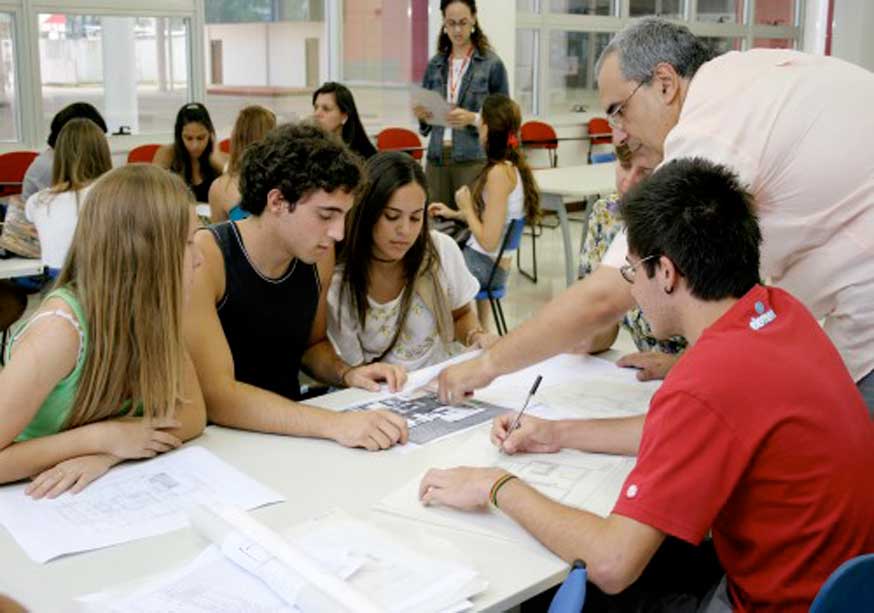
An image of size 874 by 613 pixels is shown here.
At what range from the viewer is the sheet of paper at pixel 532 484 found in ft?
5.12

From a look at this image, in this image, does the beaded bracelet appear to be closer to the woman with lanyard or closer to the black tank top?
the black tank top

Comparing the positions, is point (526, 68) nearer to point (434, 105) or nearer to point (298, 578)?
point (434, 105)

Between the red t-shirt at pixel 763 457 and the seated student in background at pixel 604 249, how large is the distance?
61 cm

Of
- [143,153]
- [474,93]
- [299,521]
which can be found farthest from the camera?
[143,153]

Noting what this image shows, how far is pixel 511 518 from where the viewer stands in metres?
1.54

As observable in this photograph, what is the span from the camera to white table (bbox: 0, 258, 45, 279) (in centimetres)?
396

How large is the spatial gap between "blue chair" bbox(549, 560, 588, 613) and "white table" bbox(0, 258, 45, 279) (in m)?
3.40

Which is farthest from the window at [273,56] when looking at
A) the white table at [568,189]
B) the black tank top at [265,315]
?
the black tank top at [265,315]

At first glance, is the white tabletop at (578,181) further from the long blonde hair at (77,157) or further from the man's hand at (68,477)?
the man's hand at (68,477)

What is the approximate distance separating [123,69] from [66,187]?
3.04m

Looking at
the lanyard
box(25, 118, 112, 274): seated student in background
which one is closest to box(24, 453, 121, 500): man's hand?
box(25, 118, 112, 274): seated student in background

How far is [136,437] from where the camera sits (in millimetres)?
1748

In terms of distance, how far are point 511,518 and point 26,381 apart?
83 centimetres

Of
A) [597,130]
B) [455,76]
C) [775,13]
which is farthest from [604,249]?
[775,13]
